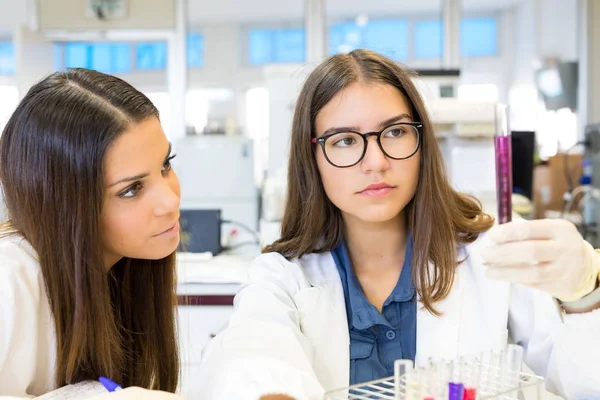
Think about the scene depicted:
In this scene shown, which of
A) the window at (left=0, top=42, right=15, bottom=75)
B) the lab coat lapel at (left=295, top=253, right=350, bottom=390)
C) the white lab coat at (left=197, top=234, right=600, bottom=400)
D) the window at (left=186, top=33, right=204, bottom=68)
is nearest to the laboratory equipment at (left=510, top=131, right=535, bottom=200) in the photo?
the white lab coat at (left=197, top=234, right=600, bottom=400)

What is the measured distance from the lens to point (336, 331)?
123cm

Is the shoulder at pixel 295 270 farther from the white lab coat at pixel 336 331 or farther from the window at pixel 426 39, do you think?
Result: the window at pixel 426 39

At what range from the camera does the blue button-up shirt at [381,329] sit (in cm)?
122

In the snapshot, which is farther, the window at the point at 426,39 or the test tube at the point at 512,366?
the window at the point at 426,39

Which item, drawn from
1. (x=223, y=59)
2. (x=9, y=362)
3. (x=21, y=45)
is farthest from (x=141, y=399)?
(x=223, y=59)

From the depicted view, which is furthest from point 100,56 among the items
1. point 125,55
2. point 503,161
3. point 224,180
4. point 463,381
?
point 463,381

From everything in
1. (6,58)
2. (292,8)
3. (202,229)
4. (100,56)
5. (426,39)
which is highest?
(292,8)

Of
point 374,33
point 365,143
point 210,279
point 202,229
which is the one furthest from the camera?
point 374,33

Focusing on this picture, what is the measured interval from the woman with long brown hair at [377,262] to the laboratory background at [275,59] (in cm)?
213

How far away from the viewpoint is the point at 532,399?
81 centimetres

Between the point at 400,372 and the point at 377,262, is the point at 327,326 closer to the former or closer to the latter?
the point at 377,262

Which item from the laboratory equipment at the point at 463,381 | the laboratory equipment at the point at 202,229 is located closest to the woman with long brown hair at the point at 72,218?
the laboratory equipment at the point at 463,381

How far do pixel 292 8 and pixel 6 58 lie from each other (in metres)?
3.03

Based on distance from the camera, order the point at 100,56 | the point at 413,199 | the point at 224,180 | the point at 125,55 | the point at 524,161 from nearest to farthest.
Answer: the point at 413,199 → the point at 524,161 → the point at 224,180 → the point at 100,56 → the point at 125,55
